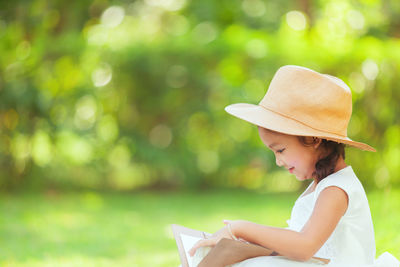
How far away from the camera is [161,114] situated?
311 inches

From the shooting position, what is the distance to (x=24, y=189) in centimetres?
758

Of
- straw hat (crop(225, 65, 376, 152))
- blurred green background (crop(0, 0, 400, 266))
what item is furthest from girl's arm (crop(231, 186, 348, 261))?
blurred green background (crop(0, 0, 400, 266))

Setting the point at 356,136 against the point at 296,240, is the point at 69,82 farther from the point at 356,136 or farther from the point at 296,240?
the point at 296,240

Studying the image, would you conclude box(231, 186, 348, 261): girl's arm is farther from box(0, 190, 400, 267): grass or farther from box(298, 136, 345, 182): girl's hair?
box(0, 190, 400, 267): grass

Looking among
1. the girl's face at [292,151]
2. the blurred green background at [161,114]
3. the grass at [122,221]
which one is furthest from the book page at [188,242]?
the blurred green background at [161,114]

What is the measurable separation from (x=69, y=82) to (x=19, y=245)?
3.18 meters

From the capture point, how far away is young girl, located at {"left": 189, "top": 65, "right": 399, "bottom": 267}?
185 centimetres

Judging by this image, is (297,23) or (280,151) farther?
(297,23)

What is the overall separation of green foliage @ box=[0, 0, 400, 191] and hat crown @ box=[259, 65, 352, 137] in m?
5.08

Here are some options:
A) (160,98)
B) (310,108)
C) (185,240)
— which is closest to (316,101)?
(310,108)

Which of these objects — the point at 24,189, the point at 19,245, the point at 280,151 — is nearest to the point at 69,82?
the point at 24,189

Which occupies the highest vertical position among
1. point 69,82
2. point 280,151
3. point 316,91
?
point 69,82

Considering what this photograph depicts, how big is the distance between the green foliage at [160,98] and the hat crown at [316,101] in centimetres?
508

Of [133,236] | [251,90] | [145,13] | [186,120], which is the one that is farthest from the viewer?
[145,13]
